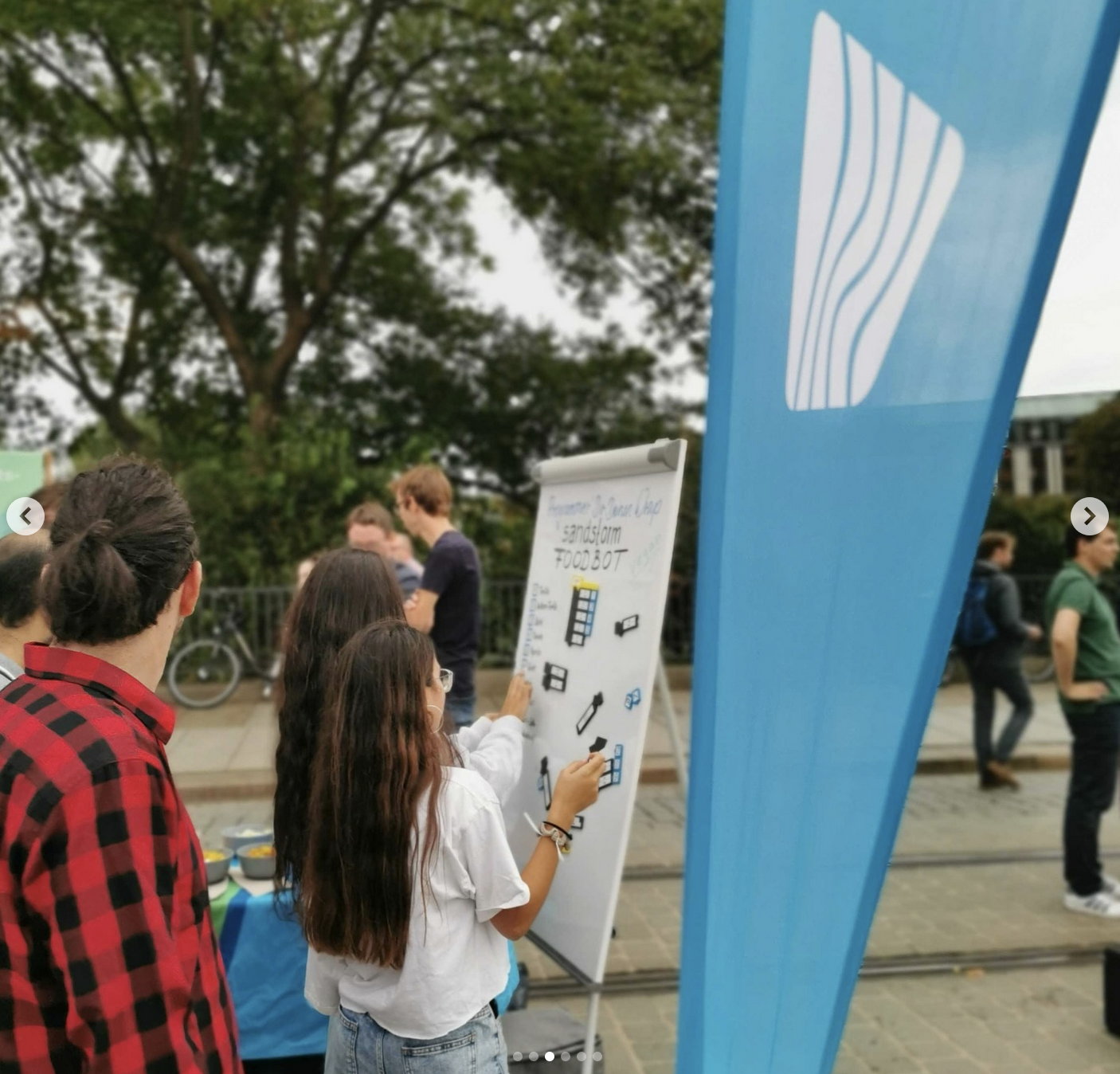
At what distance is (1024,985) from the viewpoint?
4.78 metres

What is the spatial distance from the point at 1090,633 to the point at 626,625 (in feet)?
11.8

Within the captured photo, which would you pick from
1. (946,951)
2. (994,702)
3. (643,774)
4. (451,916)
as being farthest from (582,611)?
(994,702)

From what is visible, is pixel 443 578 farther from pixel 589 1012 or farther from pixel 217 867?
pixel 589 1012

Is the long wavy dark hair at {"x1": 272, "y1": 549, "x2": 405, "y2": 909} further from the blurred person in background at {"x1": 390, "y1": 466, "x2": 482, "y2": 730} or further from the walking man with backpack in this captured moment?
the walking man with backpack

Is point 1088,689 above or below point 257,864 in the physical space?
above

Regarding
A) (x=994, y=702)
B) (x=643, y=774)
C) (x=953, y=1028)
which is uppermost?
(x=994, y=702)

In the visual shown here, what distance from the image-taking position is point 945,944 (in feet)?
17.3

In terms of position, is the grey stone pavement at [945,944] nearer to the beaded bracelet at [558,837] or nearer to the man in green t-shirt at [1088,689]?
the man in green t-shirt at [1088,689]

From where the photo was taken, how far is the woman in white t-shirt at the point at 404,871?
2.12 meters

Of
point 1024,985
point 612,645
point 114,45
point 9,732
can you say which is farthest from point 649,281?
point 9,732

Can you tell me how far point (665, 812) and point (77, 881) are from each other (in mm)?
7013

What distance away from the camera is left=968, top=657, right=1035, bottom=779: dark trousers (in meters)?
8.43

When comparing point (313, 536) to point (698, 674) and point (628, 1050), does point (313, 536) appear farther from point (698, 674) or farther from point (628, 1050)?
point (698, 674)

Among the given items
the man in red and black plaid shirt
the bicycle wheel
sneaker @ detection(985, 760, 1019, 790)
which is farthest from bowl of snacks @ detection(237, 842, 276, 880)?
the bicycle wheel
